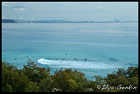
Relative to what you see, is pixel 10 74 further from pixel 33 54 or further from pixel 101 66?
pixel 33 54

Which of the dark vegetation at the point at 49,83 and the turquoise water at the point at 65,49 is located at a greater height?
the dark vegetation at the point at 49,83

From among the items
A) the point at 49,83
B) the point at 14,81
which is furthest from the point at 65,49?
the point at 14,81

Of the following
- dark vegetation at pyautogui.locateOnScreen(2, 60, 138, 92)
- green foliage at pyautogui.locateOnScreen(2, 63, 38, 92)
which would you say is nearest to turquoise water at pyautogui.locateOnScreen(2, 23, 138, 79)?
dark vegetation at pyautogui.locateOnScreen(2, 60, 138, 92)

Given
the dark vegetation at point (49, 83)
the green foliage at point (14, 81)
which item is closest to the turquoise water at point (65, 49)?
the dark vegetation at point (49, 83)

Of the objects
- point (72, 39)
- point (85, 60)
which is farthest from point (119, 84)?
point (72, 39)

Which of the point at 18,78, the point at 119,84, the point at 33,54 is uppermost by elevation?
the point at 18,78

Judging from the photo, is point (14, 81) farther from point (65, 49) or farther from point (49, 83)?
point (65, 49)

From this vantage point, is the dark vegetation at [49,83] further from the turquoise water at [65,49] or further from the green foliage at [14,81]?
the turquoise water at [65,49]

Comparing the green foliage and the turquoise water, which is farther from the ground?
the green foliage

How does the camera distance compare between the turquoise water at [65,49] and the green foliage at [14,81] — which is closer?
the green foliage at [14,81]

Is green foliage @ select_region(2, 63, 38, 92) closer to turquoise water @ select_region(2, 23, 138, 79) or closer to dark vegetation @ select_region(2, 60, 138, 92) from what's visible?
dark vegetation @ select_region(2, 60, 138, 92)

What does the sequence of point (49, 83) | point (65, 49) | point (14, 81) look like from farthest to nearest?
point (65, 49) < point (49, 83) < point (14, 81)
